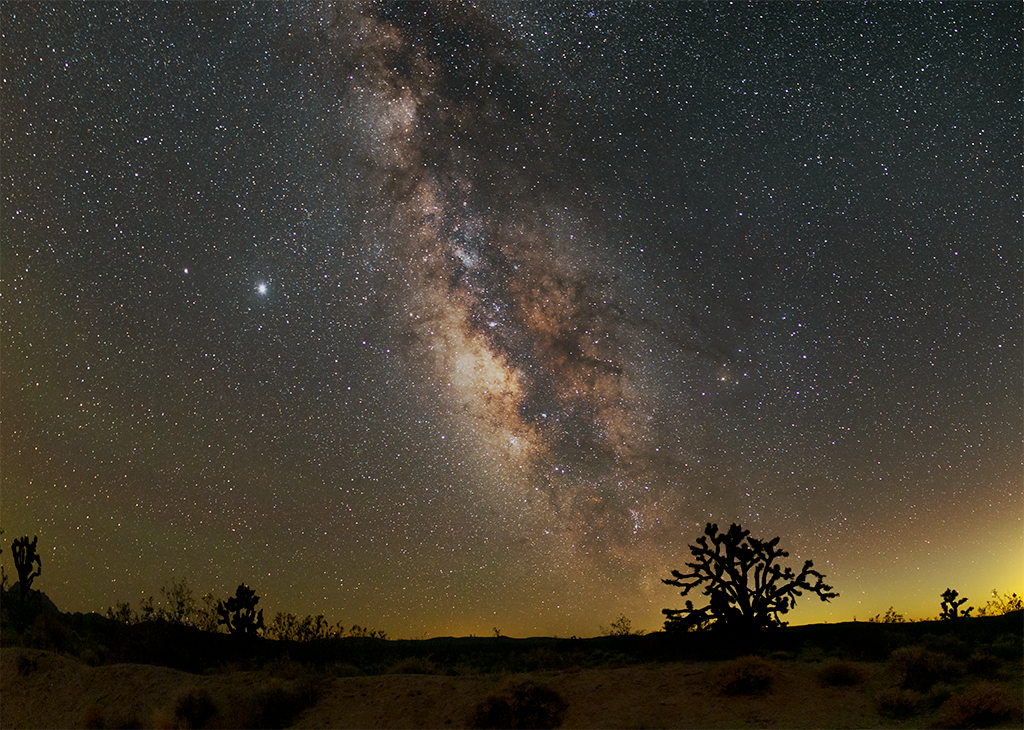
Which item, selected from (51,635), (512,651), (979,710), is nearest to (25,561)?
(51,635)

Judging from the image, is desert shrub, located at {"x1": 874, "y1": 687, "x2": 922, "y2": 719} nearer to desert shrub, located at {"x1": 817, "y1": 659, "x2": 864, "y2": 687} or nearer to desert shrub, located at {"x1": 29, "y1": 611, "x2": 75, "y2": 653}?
desert shrub, located at {"x1": 817, "y1": 659, "x2": 864, "y2": 687}

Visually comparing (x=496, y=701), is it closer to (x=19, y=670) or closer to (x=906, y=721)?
(x=906, y=721)

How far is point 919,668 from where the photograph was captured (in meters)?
14.1

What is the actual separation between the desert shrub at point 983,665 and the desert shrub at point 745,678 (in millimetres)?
4058

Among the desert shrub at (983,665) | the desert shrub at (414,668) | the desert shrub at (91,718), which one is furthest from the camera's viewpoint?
the desert shrub at (414,668)

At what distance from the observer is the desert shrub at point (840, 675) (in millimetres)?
14672

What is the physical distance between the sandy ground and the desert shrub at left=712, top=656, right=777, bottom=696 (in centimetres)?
16

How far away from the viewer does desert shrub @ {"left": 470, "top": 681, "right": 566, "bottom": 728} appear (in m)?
14.0

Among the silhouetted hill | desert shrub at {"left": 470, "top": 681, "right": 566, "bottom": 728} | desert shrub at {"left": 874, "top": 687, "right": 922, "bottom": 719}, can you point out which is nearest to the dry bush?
the silhouetted hill

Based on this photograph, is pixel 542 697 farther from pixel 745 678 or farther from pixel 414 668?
pixel 414 668

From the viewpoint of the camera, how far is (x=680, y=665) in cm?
1677

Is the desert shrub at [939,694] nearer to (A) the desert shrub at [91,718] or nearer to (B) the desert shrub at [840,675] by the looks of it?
(B) the desert shrub at [840,675]

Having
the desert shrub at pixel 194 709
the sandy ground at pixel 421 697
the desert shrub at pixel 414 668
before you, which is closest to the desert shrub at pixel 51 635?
the sandy ground at pixel 421 697

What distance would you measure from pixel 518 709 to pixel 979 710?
865 centimetres
